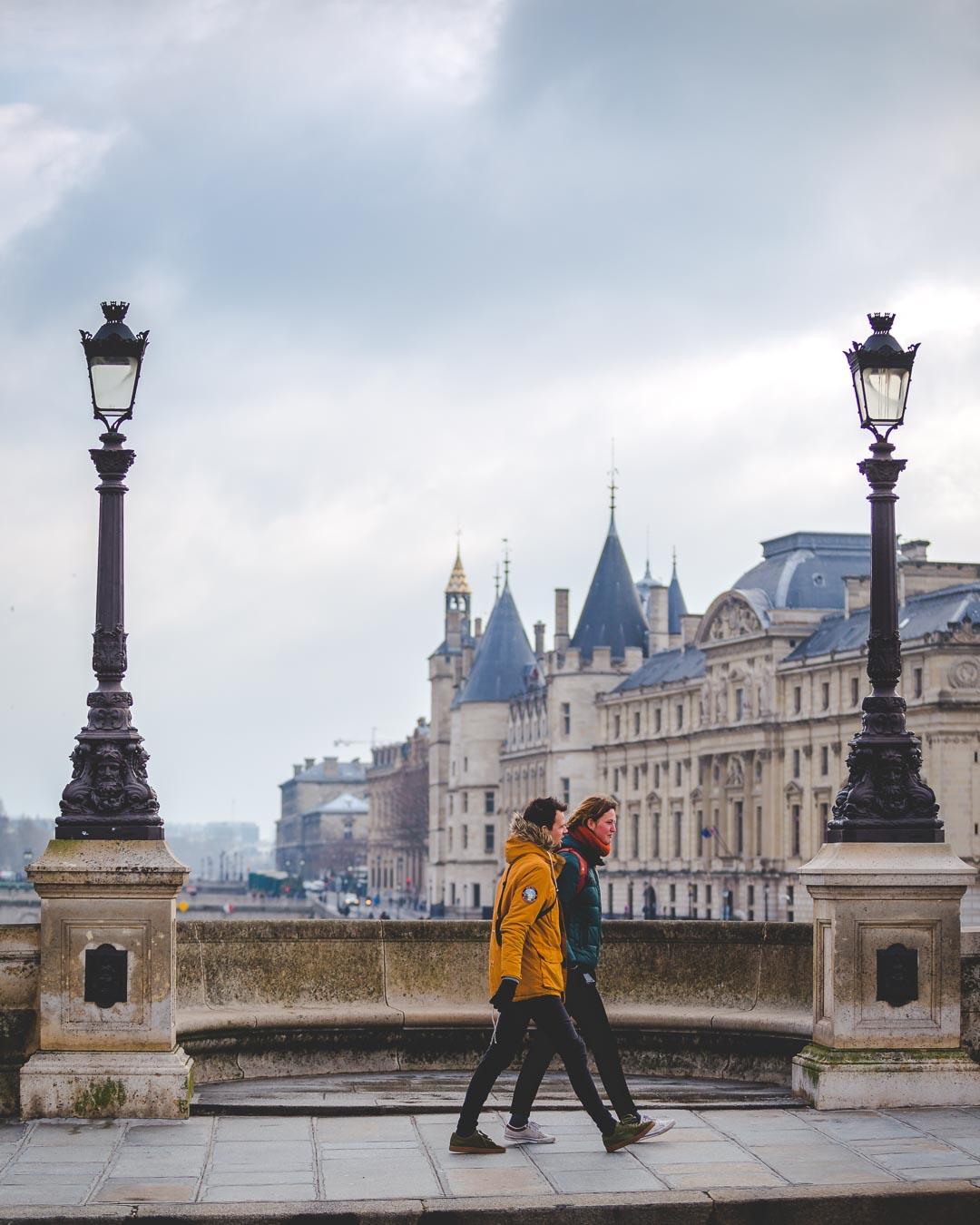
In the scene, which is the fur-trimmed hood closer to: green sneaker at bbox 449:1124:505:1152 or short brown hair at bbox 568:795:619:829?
short brown hair at bbox 568:795:619:829

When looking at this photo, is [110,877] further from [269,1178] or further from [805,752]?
[805,752]

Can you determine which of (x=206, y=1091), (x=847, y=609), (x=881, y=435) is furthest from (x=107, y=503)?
(x=847, y=609)

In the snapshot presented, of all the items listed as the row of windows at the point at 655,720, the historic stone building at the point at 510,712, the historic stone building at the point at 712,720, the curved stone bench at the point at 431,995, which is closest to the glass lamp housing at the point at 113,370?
the curved stone bench at the point at 431,995

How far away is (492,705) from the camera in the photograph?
154m

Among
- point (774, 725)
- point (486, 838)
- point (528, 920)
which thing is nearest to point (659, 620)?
point (486, 838)

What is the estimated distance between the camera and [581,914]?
1227 centimetres

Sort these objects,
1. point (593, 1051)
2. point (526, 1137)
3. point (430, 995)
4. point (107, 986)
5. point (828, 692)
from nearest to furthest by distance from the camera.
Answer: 1. point (526, 1137)
2. point (593, 1051)
3. point (107, 986)
4. point (430, 995)
5. point (828, 692)

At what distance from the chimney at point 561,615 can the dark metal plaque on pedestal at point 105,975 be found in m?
130

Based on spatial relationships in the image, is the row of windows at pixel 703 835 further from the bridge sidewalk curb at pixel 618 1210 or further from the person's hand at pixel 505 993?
the bridge sidewalk curb at pixel 618 1210

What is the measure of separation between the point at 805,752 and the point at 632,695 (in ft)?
85.5

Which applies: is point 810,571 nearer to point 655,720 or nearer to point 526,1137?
point 655,720

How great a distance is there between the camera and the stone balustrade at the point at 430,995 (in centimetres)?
1542

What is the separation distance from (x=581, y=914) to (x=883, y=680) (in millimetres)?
2943

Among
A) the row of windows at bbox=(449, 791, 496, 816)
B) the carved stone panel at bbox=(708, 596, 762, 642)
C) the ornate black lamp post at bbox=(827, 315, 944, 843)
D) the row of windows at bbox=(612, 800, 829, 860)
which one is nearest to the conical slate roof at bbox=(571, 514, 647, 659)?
the row of windows at bbox=(612, 800, 829, 860)
